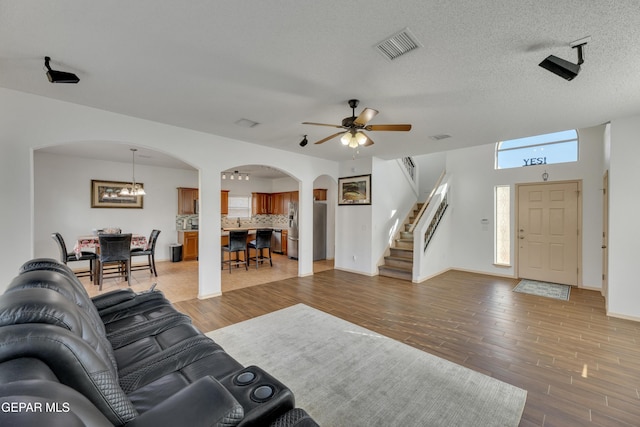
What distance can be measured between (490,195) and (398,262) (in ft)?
8.56

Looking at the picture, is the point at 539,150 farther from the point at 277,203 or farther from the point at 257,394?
the point at 277,203

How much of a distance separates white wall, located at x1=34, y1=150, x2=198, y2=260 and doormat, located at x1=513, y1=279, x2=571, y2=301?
327 inches

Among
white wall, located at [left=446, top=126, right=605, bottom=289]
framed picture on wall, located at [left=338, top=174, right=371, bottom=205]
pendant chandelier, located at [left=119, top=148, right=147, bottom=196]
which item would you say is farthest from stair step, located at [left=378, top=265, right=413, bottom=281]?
pendant chandelier, located at [left=119, top=148, right=147, bottom=196]

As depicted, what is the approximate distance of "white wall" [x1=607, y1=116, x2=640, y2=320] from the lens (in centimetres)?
348

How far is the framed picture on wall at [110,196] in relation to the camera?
6527 millimetres

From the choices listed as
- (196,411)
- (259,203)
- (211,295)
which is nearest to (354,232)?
(211,295)

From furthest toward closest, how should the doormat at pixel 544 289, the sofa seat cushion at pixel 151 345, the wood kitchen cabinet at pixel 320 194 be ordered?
the wood kitchen cabinet at pixel 320 194 → the doormat at pixel 544 289 → the sofa seat cushion at pixel 151 345

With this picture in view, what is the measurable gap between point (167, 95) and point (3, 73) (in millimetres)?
1384

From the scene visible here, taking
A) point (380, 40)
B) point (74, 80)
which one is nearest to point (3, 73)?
point (74, 80)

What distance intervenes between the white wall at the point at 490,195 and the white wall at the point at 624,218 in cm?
158

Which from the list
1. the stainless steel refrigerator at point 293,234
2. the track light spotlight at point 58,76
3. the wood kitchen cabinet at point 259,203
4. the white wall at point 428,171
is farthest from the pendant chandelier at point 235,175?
the track light spotlight at point 58,76

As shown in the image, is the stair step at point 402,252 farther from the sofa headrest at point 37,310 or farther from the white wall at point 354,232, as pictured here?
the sofa headrest at point 37,310

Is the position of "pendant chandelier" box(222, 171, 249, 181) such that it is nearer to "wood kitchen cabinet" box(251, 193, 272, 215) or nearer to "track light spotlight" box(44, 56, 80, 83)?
"wood kitchen cabinet" box(251, 193, 272, 215)

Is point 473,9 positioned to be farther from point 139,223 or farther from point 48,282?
point 139,223
